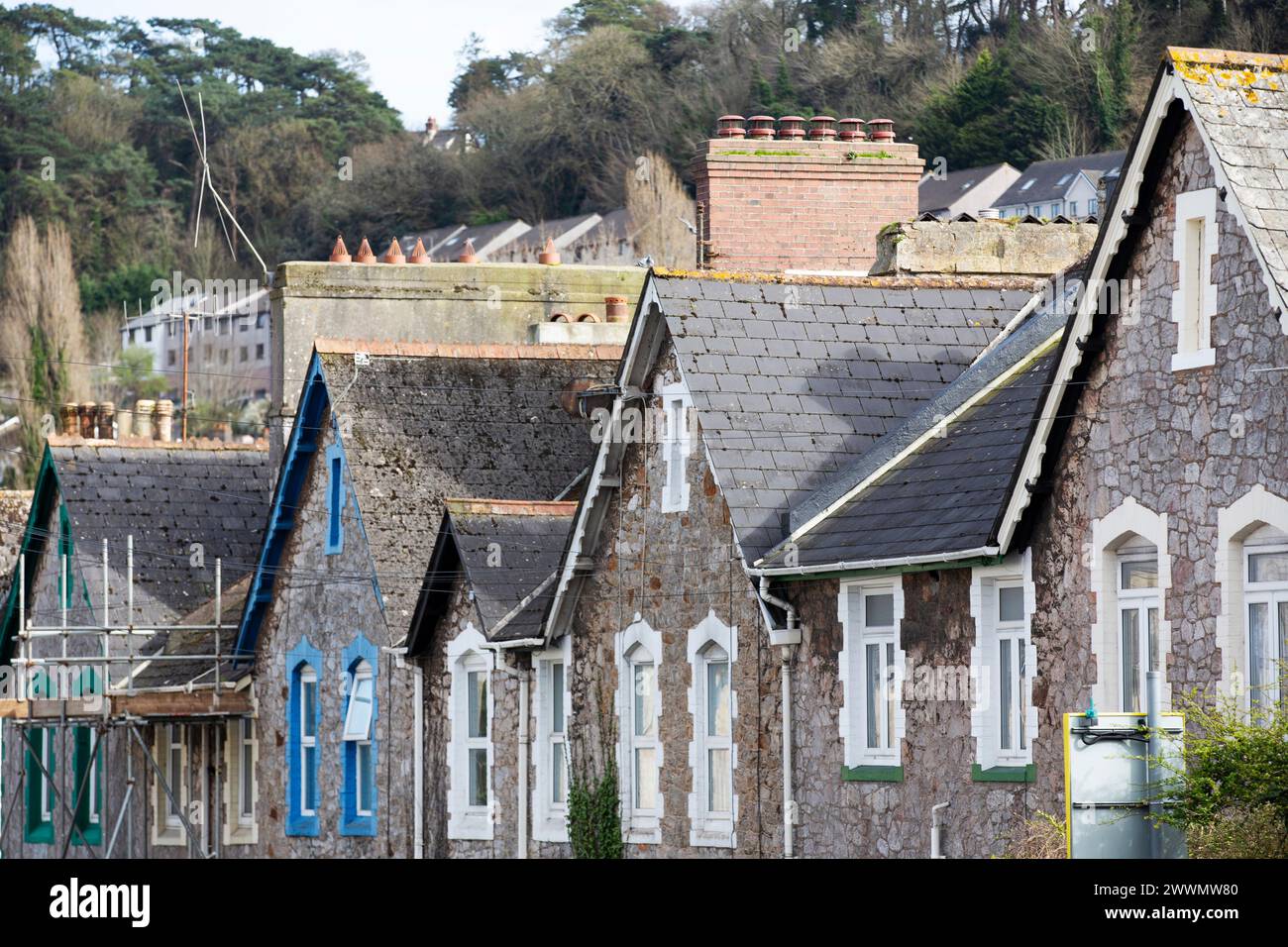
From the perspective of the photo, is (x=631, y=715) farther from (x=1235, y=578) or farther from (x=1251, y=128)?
(x=1251, y=128)

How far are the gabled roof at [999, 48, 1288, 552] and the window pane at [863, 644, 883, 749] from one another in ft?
7.81

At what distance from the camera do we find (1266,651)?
53.5 feet

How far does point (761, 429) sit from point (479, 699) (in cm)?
593

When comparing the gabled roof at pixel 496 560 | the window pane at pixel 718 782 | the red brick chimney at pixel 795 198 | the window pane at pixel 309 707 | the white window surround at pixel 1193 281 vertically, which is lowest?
the window pane at pixel 718 782

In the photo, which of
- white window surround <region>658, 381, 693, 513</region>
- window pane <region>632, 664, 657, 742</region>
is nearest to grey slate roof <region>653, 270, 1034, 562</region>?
white window surround <region>658, 381, 693, 513</region>

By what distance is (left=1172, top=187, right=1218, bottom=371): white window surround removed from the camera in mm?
16969

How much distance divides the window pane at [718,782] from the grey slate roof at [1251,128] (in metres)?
Answer: 7.87

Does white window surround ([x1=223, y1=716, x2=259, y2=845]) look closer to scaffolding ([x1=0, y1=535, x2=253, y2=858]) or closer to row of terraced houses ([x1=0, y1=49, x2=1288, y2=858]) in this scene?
row of terraced houses ([x1=0, y1=49, x2=1288, y2=858])

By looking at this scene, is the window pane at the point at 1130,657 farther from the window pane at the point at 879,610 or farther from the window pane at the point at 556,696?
the window pane at the point at 556,696

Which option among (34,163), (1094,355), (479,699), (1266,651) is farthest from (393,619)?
(34,163)

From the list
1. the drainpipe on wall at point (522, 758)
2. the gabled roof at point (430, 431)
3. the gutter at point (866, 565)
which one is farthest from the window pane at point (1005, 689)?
the gabled roof at point (430, 431)

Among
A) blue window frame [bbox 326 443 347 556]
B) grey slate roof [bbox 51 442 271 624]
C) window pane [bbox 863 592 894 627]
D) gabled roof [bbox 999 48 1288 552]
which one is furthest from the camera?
grey slate roof [bbox 51 442 271 624]

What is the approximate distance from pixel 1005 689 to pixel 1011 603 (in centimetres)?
64

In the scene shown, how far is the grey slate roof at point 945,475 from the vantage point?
19.2 meters
